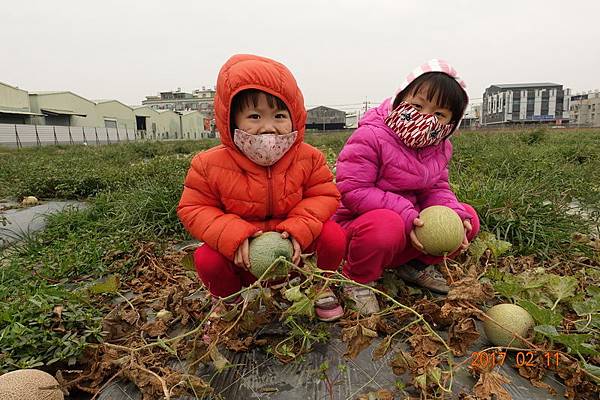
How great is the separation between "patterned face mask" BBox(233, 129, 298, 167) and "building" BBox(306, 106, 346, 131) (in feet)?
192

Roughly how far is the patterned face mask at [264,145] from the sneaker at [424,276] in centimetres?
118

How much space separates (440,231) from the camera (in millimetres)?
2133

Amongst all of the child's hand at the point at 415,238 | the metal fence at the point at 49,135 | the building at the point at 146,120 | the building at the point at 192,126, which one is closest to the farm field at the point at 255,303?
the child's hand at the point at 415,238

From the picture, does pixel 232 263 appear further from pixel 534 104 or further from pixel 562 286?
pixel 534 104

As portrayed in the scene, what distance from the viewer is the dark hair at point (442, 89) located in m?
2.21

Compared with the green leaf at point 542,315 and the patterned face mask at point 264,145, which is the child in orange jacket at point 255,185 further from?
the green leaf at point 542,315

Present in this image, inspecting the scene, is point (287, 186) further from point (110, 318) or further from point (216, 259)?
point (110, 318)

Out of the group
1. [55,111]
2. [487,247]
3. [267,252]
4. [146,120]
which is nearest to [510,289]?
[487,247]

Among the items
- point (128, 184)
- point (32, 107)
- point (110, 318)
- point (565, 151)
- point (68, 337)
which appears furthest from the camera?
point (32, 107)

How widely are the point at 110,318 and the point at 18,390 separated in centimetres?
53

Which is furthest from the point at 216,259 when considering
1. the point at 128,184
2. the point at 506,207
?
the point at 128,184

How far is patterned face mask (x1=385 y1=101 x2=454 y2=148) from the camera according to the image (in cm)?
225

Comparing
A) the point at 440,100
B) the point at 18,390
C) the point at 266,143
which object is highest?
the point at 440,100

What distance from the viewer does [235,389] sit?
1.57m
